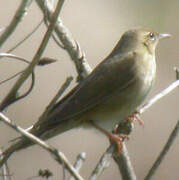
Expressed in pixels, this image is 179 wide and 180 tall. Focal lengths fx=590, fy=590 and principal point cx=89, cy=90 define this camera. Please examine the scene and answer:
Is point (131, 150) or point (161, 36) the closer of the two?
point (161, 36)

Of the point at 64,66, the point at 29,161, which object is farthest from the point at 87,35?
the point at 29,161

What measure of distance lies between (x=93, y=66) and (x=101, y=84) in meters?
2.62

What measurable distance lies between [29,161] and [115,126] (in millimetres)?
1507

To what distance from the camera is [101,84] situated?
13.8 ft

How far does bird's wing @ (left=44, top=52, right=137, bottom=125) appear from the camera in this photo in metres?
4.07

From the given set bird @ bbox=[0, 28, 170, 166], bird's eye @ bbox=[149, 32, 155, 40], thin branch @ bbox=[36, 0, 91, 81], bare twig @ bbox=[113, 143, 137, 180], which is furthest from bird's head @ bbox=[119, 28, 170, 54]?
bare twig @ bbox=[113, 143, 137, 180]

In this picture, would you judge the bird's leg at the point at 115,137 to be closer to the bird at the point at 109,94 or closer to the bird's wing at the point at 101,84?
the bird at the point at 109,94

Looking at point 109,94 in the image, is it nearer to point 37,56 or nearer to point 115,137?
point 115,137

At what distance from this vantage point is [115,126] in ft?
14.3

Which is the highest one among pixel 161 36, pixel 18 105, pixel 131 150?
pixel 161 36

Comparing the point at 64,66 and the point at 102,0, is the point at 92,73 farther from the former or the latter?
the point at 102,0

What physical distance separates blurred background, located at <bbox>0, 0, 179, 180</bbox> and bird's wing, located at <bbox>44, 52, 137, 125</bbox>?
128 centimetres

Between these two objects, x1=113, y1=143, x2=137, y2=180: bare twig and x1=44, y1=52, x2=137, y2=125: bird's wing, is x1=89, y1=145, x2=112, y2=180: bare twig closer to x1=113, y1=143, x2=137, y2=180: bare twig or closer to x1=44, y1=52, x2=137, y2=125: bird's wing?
x1=113, y1=143, x2=137, y2=180: bare twig

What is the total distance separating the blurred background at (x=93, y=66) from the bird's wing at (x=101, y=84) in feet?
4.21
